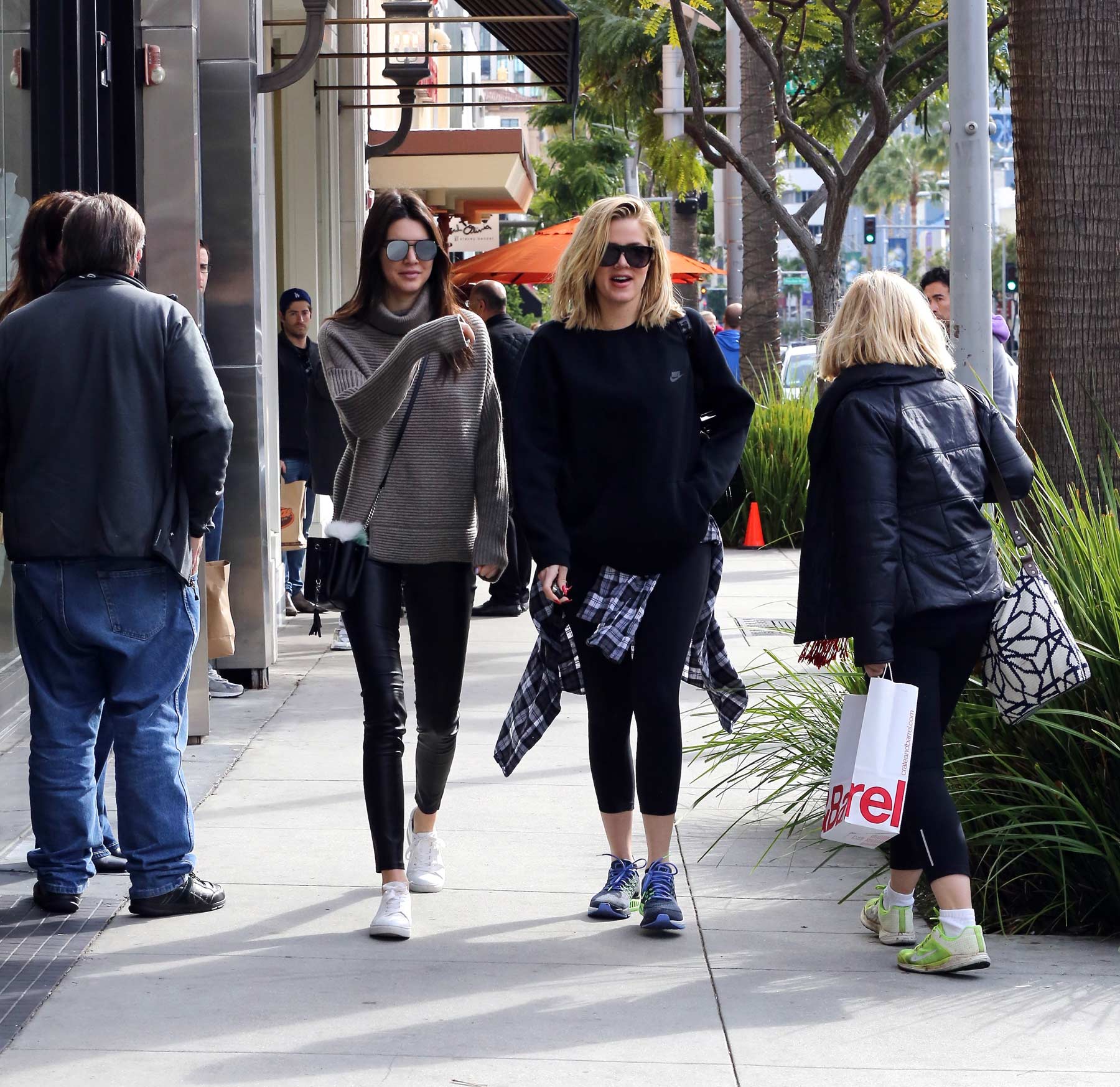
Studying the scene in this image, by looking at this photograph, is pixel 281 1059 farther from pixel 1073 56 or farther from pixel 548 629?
pixel 1073 56

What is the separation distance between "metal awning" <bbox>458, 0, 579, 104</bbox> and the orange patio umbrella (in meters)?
3.33

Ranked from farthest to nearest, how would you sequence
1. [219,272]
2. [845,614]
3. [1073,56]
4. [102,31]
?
[219,272] → [102,31] → [1073,56] → [845,614]

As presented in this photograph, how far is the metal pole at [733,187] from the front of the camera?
21.9m

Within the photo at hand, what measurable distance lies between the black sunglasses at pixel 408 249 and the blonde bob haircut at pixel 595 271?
0.36 metres

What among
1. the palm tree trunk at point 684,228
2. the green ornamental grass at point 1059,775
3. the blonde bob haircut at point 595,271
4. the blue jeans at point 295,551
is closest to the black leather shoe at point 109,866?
the blonde bob haircut at point 595,271

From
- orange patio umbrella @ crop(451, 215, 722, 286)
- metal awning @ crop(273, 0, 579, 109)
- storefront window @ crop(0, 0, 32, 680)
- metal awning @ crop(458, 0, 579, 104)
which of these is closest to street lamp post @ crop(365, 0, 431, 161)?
metal awning @ crop(273, 0, 579, 109)

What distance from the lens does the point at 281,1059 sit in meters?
3.68

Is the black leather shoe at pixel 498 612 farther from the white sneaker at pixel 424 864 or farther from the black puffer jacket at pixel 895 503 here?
the black puffer jacket at pixel 895 503

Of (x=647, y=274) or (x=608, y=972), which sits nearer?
(x=608, y=972)

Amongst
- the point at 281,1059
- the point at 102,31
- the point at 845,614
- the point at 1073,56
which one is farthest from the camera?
the point at 102,31

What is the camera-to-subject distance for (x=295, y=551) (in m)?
10.7

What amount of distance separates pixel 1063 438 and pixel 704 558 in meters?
2.14

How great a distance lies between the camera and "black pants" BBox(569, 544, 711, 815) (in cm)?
460

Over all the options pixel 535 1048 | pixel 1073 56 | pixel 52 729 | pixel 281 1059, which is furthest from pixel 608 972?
pixel 1073 56
